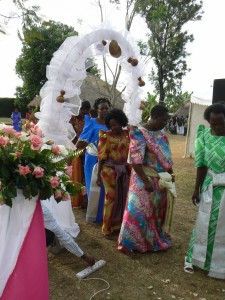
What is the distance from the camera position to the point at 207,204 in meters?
3.64

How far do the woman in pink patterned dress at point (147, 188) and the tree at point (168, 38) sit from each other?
1963cm

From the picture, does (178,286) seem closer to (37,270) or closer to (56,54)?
(37,270)

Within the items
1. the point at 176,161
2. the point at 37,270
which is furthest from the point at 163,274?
the point at 176,161

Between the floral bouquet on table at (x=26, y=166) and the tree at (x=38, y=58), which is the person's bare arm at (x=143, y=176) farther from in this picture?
the tree at (x=38, y=58)

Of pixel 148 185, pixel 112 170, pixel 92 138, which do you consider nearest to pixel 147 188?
pixel 148 185

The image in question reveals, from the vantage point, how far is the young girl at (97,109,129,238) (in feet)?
15.5

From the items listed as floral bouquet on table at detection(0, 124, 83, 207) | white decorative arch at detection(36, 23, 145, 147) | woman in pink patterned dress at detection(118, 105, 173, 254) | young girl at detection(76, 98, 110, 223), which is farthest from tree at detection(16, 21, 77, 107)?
floral bouquet on table at detection(0, 124, 83, 207)

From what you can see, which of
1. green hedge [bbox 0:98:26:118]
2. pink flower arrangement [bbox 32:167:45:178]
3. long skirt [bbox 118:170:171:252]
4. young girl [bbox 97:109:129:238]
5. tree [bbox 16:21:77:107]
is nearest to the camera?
pink flower arrangement [bbox 32:167:45:178]

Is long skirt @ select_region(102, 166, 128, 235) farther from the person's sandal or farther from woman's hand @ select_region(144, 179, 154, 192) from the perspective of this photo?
the person's sandal

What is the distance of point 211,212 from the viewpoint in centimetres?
362

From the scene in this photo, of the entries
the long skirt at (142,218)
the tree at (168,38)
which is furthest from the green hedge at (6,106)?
the long skirt at (142,218)

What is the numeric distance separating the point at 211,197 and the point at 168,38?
23.5 metres

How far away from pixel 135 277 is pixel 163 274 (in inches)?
12.9

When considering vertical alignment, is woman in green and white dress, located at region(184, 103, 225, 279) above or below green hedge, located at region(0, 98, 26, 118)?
below
